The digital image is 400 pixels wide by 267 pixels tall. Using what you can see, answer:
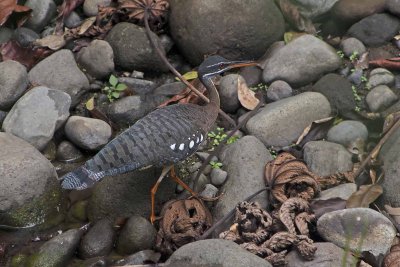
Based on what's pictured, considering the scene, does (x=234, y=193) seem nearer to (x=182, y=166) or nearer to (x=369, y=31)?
(x=182, y=166)

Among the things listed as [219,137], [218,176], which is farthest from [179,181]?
[219,137]

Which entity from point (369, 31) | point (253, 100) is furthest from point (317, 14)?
point (253, 100)

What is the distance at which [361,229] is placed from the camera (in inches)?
202

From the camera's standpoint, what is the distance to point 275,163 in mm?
5977

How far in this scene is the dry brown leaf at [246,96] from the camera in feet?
22.4

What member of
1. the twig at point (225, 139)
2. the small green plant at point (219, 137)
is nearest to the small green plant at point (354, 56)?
the twig at point (225, 139)

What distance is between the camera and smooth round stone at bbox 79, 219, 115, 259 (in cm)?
561

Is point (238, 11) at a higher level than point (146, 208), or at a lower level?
higher

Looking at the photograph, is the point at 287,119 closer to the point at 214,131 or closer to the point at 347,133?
the point at 347,133

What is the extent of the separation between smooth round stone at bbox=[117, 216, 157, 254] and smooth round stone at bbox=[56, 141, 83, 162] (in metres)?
1.29

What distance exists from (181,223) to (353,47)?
9.32ft

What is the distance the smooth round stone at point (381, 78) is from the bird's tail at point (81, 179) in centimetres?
297

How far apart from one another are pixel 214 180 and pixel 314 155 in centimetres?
91

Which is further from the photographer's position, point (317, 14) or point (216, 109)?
point (317, 14)
